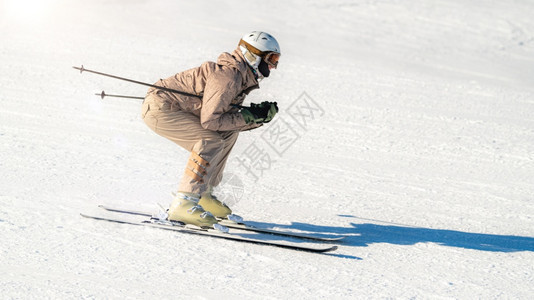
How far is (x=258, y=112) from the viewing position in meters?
5.28

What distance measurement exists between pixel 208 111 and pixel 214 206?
101cm

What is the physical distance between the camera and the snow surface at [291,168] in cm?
472

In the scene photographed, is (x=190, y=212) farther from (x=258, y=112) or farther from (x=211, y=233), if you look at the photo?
(x=258, y=112)

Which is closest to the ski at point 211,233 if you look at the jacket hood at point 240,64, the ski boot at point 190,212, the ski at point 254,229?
the ski boot at point 190,212

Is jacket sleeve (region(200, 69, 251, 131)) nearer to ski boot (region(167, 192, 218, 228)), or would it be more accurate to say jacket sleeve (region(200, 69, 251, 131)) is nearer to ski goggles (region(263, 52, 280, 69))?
ski goggles (region(263, 52, 280, 69))

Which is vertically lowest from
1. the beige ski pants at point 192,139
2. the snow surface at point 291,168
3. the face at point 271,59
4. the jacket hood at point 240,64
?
the snow surface at point 291,168

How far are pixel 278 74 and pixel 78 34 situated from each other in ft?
14.6

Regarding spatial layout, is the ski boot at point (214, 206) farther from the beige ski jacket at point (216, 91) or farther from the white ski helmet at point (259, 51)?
the white ski helmet at point (259, 51)

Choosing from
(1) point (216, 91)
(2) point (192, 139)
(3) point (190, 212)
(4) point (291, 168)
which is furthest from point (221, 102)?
(4) point (291, 168)

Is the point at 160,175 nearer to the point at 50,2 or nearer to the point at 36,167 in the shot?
the point at 36,167

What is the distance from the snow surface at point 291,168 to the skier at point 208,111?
0.40 m

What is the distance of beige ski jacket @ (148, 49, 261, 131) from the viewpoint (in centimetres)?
512

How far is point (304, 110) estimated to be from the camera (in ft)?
32.2

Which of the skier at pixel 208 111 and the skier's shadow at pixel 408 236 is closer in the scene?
the skier at pixel 208 111
